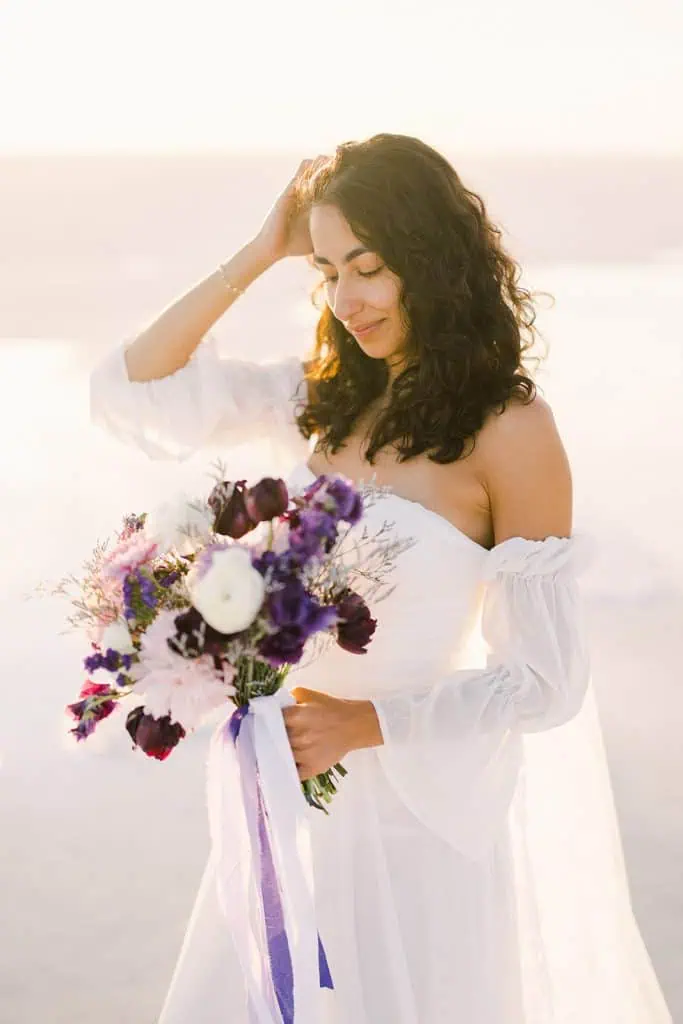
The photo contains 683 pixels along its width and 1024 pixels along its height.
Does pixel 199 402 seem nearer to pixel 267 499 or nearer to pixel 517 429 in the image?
pixel 517 429

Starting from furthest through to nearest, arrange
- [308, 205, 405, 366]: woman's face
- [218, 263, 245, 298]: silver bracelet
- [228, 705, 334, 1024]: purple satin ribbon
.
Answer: [218, 263, 245, 298]: silver bracelet
[308, 205, 405, 366]: woman's face
[228, 705, 334, 1024]: purple satin ribbon

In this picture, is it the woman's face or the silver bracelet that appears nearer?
the woman's face

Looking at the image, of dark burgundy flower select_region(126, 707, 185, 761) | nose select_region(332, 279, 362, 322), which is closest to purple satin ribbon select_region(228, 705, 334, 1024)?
dark burgundy flower select_region(126, 707, 185, 761)

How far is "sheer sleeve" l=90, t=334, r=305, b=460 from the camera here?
8.16 feet

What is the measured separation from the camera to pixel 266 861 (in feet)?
6.39

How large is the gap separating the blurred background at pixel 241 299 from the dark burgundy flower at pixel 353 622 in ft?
5.51

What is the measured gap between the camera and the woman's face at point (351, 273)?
7.14 ft

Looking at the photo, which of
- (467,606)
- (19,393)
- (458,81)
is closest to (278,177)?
(458,81)

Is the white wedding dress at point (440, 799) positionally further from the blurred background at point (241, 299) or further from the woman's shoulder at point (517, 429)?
the blurred background at point (241, 299)

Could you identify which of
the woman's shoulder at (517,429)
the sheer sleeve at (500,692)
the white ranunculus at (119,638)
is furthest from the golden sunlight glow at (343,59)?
the white ranunculus at (119,638)

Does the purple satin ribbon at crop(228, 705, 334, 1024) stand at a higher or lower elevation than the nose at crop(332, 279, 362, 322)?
lower

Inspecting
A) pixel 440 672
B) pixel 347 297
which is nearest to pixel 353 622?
pixel 440 672

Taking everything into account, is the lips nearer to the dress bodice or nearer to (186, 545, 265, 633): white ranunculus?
the dress bodice

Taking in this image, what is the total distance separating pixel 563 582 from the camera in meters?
2.04
